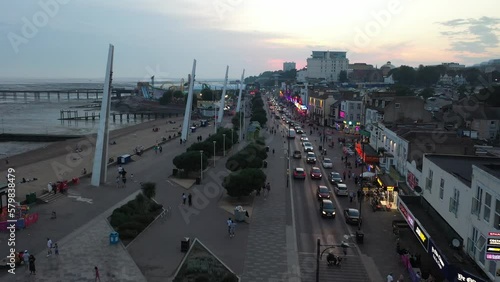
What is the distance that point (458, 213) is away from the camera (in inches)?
684

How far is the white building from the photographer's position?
14.3m

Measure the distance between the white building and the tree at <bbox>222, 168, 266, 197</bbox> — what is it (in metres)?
10.1

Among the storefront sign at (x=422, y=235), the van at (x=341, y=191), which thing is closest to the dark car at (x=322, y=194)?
the van at (x=341, y=191)

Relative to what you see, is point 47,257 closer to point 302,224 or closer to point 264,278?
point 264,278

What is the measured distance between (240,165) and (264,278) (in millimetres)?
18917

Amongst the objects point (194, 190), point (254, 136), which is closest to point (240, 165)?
point (194, 190)

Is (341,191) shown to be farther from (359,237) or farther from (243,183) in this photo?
(359,237)

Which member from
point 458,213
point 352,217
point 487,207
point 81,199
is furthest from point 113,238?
point 487,207

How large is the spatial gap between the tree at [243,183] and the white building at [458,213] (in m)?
10.1

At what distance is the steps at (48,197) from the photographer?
28703 millimetres

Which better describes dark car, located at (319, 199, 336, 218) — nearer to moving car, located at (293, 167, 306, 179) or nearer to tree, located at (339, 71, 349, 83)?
moving car, located at (293, 167, 306, 179)

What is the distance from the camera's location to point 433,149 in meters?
30.4

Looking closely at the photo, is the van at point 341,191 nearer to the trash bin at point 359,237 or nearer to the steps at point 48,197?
the trash bin at point 359,237

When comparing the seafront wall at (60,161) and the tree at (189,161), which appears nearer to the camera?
the tree at (189,161)
